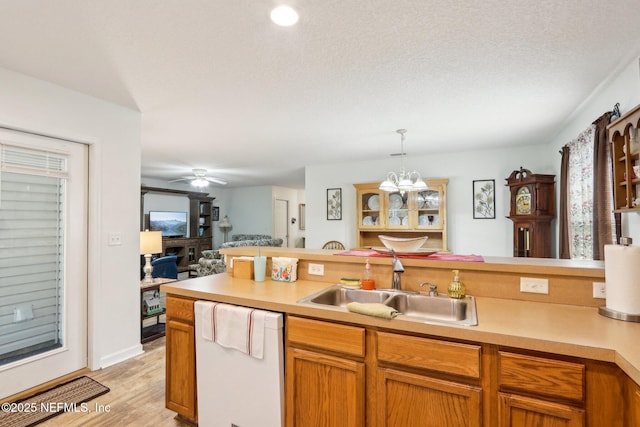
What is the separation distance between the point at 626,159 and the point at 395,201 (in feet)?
10.8

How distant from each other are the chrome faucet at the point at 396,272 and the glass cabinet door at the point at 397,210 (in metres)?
3.14

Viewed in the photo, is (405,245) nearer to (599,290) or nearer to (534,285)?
(534,285)

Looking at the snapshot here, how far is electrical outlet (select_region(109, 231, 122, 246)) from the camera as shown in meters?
2.78

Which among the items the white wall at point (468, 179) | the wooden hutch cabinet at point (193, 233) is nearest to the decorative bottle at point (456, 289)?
the white wall at point (468, 179)

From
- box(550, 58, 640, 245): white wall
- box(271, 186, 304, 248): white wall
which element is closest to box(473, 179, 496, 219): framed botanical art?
box(550, 58, 640, 245): white wall

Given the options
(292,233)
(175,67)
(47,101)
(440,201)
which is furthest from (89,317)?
(292,233)

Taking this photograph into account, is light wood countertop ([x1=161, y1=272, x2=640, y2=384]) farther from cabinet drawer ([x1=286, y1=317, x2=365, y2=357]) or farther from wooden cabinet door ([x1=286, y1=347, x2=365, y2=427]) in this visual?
wooden cabinet door ([x1=286, y1=347, x2=365, y2=427])

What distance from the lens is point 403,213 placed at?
4.98 meters

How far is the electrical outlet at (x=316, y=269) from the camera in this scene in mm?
2180

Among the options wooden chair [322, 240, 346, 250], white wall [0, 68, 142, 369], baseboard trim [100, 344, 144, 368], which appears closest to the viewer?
white wall [0, 68, 142, 369]

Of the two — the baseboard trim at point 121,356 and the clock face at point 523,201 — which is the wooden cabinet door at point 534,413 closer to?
the baseboard trim at point 121,356

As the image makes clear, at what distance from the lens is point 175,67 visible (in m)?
2.20

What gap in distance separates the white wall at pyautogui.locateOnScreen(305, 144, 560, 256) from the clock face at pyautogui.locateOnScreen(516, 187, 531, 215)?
55 cm

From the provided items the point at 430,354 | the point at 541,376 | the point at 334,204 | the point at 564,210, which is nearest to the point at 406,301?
the point at 430,354
